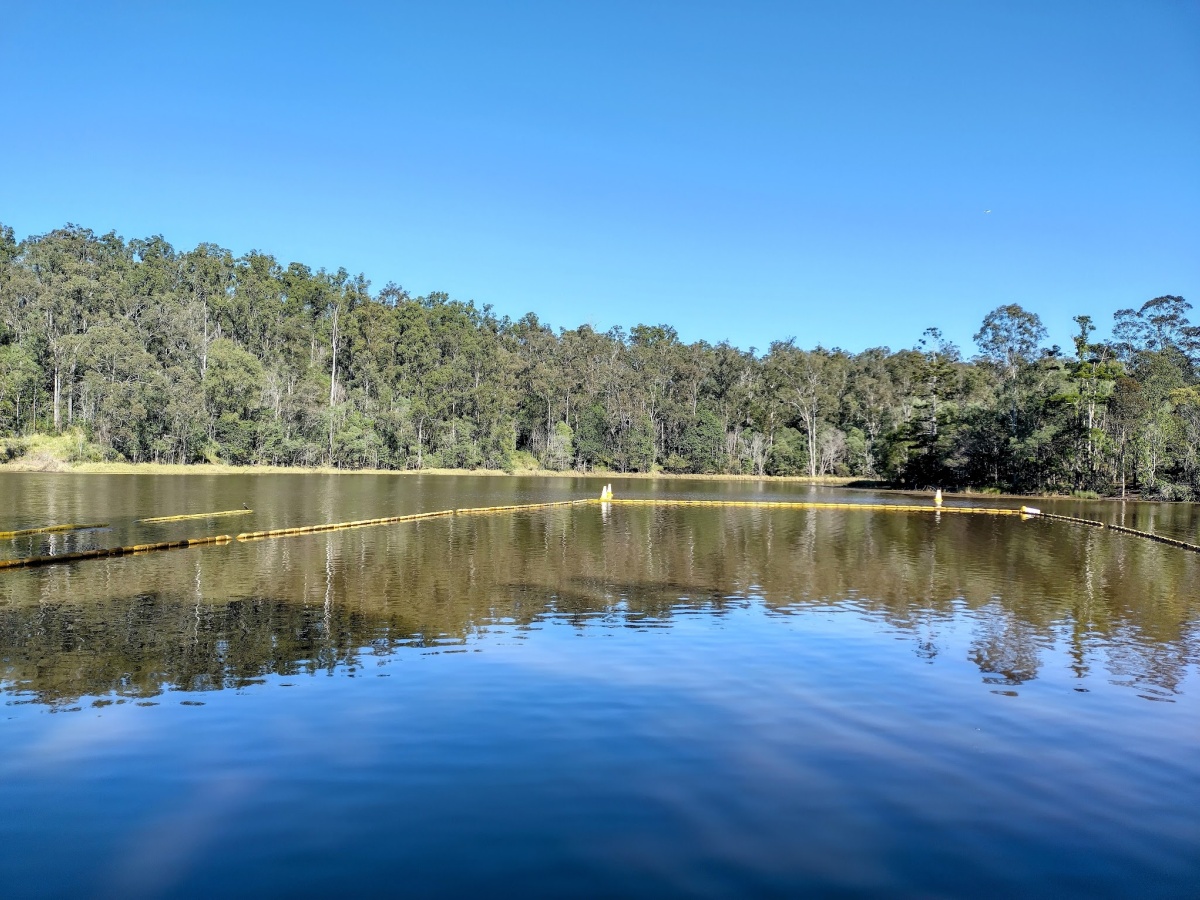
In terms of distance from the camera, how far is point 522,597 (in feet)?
Result: 58.4

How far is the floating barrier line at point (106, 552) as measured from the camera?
1955 centimetres

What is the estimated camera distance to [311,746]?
27.9 ft

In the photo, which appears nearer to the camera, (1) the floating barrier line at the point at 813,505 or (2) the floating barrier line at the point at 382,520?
(2) the floating barrier line at the point at 382,520

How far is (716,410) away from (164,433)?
70.9 m

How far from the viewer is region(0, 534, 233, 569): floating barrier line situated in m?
19.5

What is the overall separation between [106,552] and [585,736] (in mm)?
17807

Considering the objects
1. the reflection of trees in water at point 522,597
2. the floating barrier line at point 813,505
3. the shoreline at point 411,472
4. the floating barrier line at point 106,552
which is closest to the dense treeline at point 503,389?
the shoreline at point 411,472

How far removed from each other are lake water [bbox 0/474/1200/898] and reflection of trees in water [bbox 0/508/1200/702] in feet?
0.37

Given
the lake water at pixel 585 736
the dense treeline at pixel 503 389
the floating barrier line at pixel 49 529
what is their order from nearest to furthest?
the lake water at pixel 585 736 < the floating barrier line at pixel 49 529 < the dense treeline at pixel 503 389

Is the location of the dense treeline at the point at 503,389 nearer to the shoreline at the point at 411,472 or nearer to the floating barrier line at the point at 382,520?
the shoreline at the point at 411,472

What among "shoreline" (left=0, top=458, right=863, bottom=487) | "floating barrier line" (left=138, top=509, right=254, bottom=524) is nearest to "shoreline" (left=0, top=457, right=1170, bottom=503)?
"shoreline" (left=0, top=458, right=863, bottom=487)

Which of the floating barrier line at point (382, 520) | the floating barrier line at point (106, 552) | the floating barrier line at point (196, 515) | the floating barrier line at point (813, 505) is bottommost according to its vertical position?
the floating barrier line at point (813, 505)

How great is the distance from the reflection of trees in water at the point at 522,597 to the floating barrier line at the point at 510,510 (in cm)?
111

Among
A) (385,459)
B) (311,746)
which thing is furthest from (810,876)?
(385,459)
